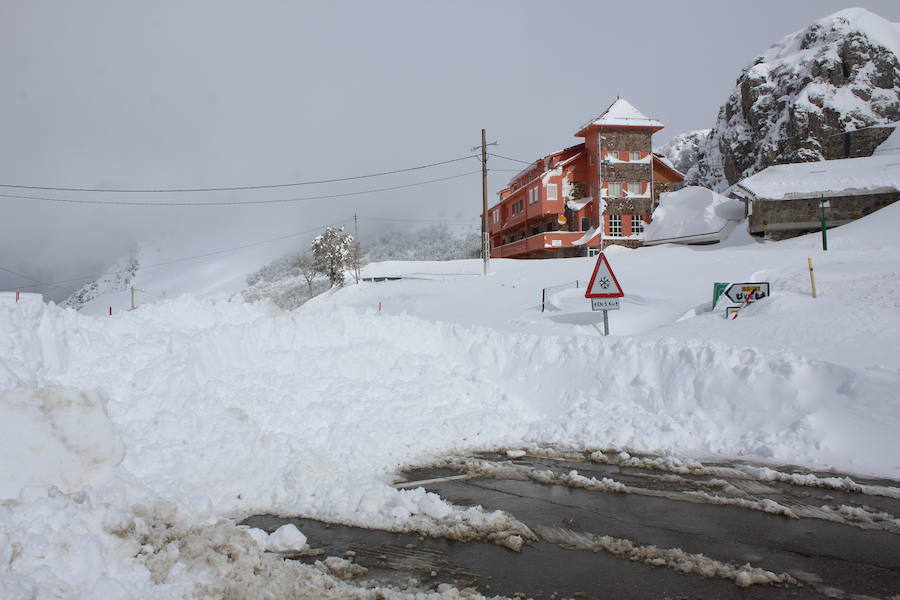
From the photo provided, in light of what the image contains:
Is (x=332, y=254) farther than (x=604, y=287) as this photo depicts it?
Yes

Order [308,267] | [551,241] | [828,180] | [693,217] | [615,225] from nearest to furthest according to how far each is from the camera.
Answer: [828,180] < [693,217] < [551,241] < [615,225] < [308,267]

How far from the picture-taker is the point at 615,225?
150 feet

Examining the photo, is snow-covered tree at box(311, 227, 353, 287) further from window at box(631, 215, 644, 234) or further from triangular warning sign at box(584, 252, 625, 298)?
triangular warning sign at box(584, 252, 625, 298)

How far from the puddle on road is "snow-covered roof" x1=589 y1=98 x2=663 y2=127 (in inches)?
1667

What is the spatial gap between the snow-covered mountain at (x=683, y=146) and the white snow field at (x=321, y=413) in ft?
401

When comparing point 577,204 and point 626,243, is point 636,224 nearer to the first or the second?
point 626,243

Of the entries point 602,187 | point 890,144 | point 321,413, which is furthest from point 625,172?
point 321,413

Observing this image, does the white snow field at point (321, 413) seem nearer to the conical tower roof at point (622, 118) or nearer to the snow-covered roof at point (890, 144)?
the conical tower roof at point (622, 118)

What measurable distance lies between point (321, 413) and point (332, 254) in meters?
56.9

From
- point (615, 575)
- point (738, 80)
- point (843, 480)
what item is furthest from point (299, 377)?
point (738, 80)

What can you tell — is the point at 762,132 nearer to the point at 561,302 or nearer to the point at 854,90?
the point at 854,90

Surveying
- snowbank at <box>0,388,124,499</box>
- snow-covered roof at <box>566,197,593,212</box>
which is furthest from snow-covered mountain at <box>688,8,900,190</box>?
snowbank at <box>0,388,124,499</box>

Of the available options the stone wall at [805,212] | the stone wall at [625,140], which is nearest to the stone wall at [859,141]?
the stone wall at [625,140]

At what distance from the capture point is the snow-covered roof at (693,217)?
3906 centimetres
